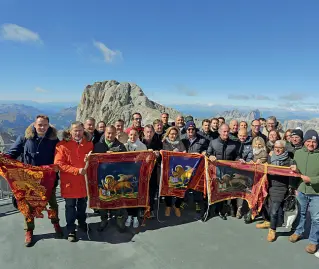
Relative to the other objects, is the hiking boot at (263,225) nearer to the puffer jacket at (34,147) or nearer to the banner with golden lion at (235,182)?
the banner with golden lion at (235,182)

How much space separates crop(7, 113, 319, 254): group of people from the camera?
4.17 meters

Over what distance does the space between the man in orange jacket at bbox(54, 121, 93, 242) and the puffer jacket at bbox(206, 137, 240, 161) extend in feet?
9.10

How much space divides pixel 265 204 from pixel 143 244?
2.96 meters

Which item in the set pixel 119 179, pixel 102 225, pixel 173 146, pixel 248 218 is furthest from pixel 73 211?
pixel 248 218

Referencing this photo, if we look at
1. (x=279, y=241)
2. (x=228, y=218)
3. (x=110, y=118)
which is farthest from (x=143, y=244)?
(x=110, y=118)

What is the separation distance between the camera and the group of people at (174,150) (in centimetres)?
417

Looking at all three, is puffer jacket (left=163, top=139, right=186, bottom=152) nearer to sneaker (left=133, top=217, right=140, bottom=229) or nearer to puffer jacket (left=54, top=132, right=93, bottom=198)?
sneaker (left=133, top=217, right=140, bottom=229)

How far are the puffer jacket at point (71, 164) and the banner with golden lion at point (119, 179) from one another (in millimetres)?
220

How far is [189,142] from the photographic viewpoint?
227 inches

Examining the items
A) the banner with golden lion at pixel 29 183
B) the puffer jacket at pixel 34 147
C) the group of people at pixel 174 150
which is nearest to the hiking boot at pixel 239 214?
the group of people at pixel 174 150

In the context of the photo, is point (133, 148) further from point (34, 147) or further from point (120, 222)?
point (34, 147)

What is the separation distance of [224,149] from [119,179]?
2.47 m

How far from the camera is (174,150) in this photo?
5.31 metres

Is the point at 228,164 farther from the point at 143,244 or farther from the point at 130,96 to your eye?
the point at 130,96
